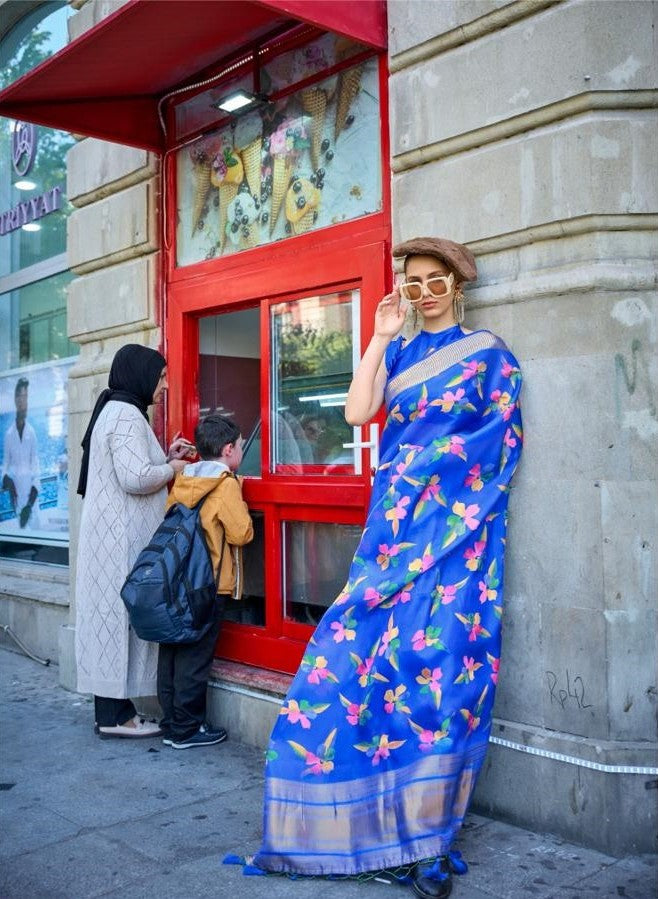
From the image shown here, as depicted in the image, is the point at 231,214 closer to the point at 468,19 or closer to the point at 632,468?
the point at 468,19

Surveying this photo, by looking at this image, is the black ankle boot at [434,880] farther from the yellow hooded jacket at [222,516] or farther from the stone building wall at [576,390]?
the yellow hooded jacket at [222,516]

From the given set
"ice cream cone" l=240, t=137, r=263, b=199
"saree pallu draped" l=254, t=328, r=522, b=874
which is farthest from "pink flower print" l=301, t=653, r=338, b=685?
"ice cream cone" l=240, t=137, r=263, b=199

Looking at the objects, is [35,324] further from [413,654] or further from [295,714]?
[413,654]

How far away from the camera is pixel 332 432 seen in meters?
4.35

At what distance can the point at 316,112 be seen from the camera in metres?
4.37

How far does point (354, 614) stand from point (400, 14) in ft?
8.21

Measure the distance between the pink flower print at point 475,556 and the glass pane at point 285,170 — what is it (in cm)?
171

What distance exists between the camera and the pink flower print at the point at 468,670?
3035 mm

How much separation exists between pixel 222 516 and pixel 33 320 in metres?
4.04

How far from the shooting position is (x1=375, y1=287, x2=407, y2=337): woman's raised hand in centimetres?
321

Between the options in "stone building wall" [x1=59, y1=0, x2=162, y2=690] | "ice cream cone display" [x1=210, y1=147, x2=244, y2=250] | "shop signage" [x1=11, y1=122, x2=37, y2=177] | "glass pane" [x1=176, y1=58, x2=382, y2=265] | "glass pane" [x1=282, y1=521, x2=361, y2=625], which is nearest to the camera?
"glass pane" [x1=176, y1=58, x2=382, y2=265]

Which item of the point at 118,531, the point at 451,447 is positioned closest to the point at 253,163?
the point at 118,531

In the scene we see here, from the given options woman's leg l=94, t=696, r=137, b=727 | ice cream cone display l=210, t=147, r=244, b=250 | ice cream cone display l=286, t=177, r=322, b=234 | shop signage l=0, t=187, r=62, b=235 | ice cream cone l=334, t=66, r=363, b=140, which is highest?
shop signage l=0, t=187, r=62, b=235

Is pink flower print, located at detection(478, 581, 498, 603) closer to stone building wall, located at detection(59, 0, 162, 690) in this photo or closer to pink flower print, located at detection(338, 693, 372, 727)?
pink flower print, located at detection(338, 693, 372, 727)
